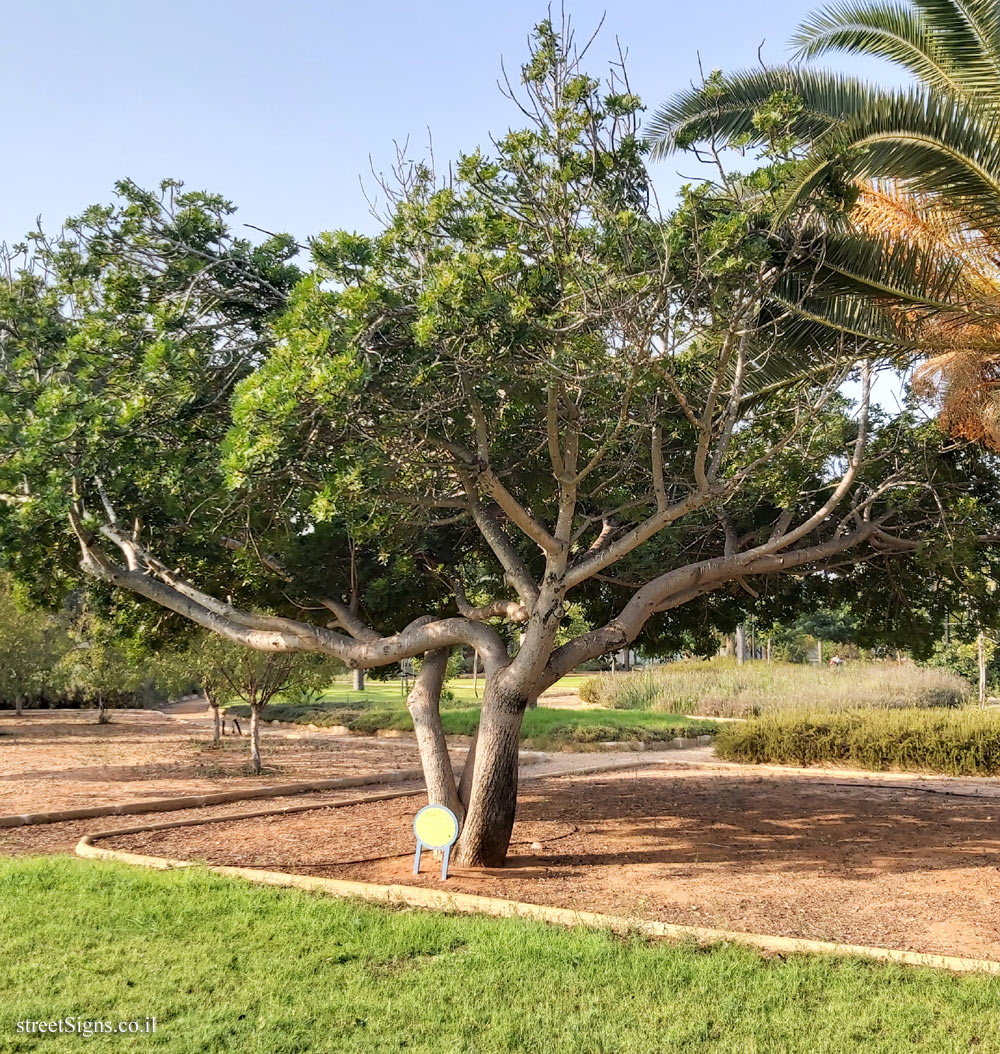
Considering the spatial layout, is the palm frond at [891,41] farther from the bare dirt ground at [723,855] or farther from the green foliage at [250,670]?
the green foliage at [250,670]

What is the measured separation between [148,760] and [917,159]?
53.6ft

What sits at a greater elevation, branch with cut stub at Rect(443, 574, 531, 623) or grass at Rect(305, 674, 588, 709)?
branch with cut stub at Rect(443, 574, 531, 623)

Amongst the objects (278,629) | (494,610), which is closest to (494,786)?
(494,610)

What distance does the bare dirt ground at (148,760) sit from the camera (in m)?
14.0

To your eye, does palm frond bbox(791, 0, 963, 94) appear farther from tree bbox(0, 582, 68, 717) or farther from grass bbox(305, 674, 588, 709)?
tree bbox(0, 582, 68, 717)

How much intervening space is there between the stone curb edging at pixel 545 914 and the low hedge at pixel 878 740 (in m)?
12.6

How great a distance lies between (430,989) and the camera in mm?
5168

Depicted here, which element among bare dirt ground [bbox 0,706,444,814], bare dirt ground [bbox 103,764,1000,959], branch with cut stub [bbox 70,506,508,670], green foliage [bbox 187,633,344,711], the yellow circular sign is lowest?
bare dirt ground [bbox 0,706,444,814]

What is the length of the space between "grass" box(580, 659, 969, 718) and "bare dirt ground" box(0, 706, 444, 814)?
29.7ft

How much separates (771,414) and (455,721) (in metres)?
17.4

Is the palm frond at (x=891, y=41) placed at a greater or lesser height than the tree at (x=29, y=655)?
greater

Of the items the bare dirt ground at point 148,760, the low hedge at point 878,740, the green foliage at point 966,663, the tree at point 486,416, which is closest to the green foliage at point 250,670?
the bare dirt ground at point 148,760

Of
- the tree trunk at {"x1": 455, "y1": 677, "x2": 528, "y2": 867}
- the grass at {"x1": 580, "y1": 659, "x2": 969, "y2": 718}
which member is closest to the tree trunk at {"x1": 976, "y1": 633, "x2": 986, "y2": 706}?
the grass at {"x1": 580, "y1": 659, "x2": 969, "y2": 718}

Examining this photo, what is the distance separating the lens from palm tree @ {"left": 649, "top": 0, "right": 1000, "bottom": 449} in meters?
7.92
